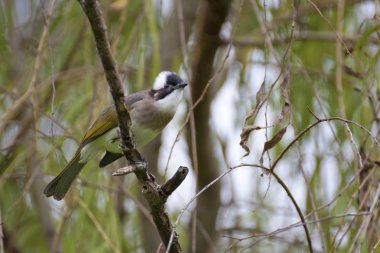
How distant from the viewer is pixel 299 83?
3.30 m

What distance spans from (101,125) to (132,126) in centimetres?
13

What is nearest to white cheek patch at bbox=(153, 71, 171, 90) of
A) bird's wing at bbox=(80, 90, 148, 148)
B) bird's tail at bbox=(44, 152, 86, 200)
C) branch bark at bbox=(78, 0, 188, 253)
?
bird's wing at bbox=(80, 90, 148, 148)

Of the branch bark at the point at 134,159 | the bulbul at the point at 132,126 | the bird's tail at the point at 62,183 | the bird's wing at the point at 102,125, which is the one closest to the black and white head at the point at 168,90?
the bulbul at the point at 132,126

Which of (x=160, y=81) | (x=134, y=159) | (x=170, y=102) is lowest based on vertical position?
(x=134, y=159)

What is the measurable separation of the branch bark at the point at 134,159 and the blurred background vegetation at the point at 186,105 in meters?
0.35

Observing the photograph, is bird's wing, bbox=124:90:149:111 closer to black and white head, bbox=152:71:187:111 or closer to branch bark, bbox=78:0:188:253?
black and white head, bbox=152:71:187:111

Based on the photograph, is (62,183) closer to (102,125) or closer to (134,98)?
(102,125)

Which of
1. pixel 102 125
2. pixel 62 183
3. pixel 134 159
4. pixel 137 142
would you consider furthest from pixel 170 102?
pixel 134 159

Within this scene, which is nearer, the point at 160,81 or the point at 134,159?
the point at 134,159

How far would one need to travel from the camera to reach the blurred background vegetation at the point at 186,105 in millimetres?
2643

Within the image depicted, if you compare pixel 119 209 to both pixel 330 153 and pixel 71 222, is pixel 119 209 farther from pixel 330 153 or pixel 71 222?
pixel 330 153

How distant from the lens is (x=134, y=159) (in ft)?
6.88

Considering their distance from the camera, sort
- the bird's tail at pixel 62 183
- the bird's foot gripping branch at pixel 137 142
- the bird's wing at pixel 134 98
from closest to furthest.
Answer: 1. the bird's foot gripping branch at pixel 137 142
2. the bird's tail at pixel 62 183
3. the bird's wing at pixel 134 98

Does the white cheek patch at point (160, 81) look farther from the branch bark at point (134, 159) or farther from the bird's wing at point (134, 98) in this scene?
the branch bark at point (134, 159)
